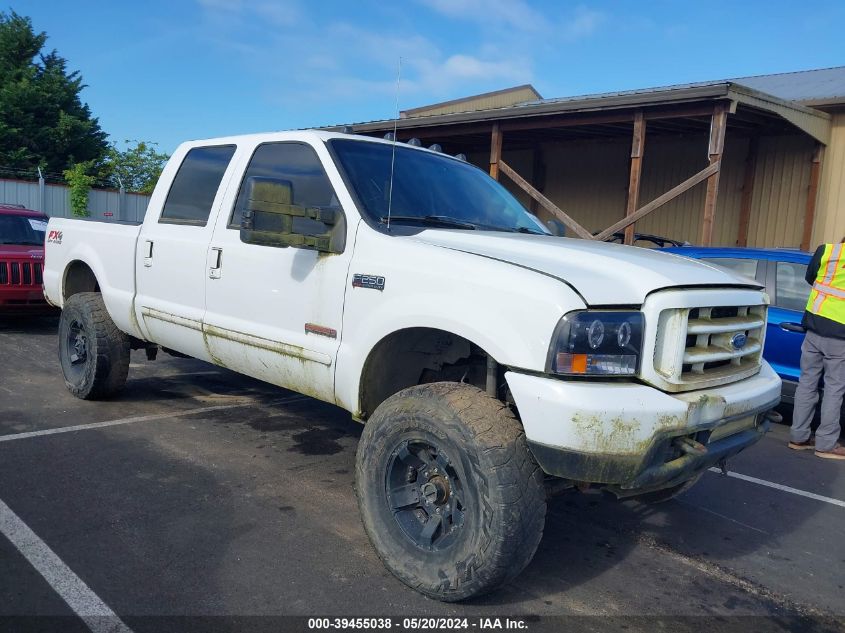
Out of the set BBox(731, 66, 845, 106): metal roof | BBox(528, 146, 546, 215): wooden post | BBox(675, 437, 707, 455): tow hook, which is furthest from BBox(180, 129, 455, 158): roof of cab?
BBox(528, 146, 546, 215): wooden post

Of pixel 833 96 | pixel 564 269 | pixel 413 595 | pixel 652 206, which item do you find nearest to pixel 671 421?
pixel 564 269

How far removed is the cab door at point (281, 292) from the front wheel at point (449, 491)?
665 millimetres

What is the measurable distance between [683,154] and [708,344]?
1199 cm

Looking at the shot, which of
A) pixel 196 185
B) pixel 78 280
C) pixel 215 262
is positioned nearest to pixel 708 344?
pixel 215 262

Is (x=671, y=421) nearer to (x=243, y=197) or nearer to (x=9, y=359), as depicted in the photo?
(x=243, y=197)

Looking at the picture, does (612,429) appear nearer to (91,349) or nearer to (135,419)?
(135,419)

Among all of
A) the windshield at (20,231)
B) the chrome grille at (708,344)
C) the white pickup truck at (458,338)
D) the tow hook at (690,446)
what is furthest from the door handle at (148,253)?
the windshield at (20,231)

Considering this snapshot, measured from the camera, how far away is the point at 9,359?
741 cm

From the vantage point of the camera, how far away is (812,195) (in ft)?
40.3

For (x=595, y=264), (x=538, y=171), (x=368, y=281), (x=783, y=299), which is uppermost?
(x=538, y=171)

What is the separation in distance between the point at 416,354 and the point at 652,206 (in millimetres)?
8282

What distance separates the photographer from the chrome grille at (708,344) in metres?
2.73

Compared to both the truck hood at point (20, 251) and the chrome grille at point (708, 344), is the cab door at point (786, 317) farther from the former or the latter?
the truck hood at point (20, 251)

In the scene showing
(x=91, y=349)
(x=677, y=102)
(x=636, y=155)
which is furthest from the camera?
(x=636, y=155)
